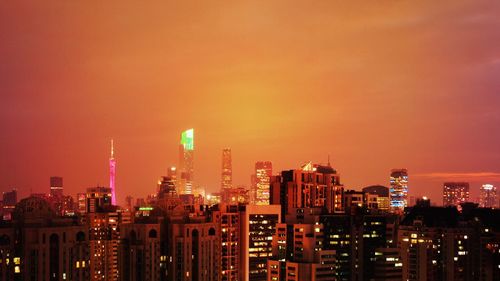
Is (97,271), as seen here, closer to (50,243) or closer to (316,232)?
(316,232)

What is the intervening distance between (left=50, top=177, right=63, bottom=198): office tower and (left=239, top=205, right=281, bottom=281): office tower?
1014 centimetres

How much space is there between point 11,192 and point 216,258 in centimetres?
1387

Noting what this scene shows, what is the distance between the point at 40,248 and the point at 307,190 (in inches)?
822

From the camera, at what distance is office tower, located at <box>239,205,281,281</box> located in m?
36.0

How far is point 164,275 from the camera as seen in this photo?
2516cm

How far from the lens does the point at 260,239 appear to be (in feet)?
121

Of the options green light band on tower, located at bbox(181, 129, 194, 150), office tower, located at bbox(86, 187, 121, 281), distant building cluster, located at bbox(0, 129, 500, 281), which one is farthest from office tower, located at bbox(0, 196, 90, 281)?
green light band on tower, located at bbox(181, 129, 194, 150)

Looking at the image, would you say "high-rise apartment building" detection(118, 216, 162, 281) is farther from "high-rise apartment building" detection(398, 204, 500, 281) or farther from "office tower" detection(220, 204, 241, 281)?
"high-rise apartment building" detection(398, 204, 500, 281)

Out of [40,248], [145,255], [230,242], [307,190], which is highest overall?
[307,190]

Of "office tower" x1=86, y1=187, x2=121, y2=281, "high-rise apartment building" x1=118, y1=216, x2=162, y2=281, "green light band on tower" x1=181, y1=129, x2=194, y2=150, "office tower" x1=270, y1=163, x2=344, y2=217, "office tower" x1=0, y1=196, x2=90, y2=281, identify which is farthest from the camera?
"green light band on tower" x1=181, y1=129, x2=194, y2=150

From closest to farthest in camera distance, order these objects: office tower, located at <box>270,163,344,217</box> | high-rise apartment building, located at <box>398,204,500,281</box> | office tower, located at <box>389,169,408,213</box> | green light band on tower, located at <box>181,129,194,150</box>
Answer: high-rise apartment building, located at <box>398,204,500,281</box> → office tower, located at <box>270,163,344,217</box> → office tower, located at <box>389,169,408,213</box> → green light band on tower, located at <box>181,129,194,150</box>

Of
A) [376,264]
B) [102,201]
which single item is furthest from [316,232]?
[102,201]

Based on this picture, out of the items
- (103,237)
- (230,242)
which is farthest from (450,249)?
(103,237)

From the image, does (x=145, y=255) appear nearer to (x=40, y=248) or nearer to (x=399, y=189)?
(x=40, y=248)
